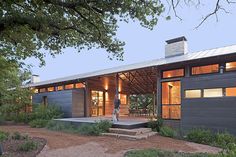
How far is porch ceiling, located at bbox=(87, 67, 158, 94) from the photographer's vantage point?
19.5m

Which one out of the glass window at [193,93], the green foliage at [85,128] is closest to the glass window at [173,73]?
the glass window at [193,93]

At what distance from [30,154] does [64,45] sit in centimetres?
385

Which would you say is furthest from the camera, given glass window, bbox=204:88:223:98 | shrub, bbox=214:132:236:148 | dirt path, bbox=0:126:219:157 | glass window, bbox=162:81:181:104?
glass window, bbox=162:81:181:104

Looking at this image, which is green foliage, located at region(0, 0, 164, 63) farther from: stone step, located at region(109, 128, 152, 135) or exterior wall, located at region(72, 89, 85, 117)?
exterior wall, located at region(72, 89, 85, 117)

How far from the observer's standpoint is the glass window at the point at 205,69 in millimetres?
13164

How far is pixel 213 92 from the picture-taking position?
12.3 m

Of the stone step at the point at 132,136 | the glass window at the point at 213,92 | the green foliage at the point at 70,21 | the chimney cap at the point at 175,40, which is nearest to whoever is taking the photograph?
the green foliage at the point at 70,21

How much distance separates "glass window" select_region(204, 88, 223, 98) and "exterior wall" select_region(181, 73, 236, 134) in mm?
170

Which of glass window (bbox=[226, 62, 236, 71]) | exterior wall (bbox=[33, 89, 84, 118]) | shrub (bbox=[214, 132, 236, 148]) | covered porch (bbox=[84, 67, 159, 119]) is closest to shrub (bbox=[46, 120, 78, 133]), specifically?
exterior wall (bbox=[33, 89, 84, 118])

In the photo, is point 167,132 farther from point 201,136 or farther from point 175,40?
point 175,40

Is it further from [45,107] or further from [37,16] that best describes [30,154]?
[45,107]

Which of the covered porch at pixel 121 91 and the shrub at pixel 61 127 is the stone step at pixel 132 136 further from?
the covered porch at pixel 121 91

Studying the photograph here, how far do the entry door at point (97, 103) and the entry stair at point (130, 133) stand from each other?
8968 millimetres

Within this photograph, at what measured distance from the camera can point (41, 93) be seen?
23797mm
